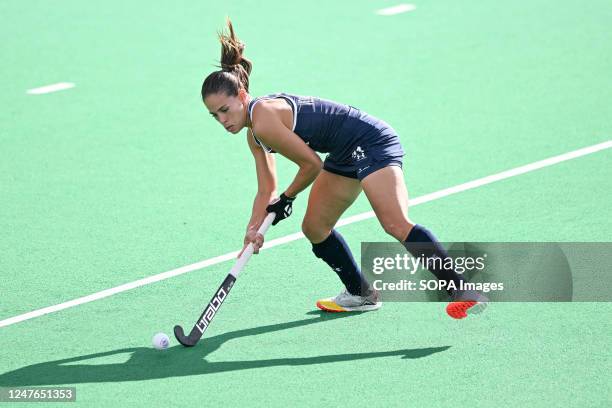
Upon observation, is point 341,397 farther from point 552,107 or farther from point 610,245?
point 552,107

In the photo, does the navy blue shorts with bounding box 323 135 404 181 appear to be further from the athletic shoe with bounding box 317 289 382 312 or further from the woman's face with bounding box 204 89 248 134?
the athletic shoe with bounding box 317 289 382 312

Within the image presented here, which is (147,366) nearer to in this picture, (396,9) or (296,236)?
(296,236)

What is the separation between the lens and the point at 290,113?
238 inches

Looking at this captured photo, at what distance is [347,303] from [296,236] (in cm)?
115

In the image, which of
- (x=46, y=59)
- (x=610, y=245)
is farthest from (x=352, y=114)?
(x=46, y=59)

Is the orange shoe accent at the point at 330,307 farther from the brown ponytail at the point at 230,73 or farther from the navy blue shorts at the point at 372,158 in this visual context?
the brown ponytail at the point at 230,73

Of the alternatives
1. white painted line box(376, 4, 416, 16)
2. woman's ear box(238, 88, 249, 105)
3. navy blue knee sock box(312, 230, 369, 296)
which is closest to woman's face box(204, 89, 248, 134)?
woman's ear box(238, 88, 249, 105)

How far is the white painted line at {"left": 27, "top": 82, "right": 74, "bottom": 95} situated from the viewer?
35.5ft

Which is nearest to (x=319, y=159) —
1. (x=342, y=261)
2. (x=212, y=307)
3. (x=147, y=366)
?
(x=342, y=261)

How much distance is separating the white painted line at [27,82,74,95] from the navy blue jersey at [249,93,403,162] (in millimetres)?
5208

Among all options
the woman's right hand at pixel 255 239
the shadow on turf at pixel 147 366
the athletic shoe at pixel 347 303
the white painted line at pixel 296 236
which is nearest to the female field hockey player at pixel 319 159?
the woman's right hand at pixel 255 239

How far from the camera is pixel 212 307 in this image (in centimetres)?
620

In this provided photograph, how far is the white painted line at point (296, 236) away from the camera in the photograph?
21.9 feet

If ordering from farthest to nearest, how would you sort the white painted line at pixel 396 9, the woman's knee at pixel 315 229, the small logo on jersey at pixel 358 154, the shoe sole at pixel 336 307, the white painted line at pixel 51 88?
the white painted line at pixel 396 9, the white painted line at pixel 51 88, the shoe sole at pixel 336 307, the woman's knee at pixel 315 229, the small logo on jersey at pixel 358 154
